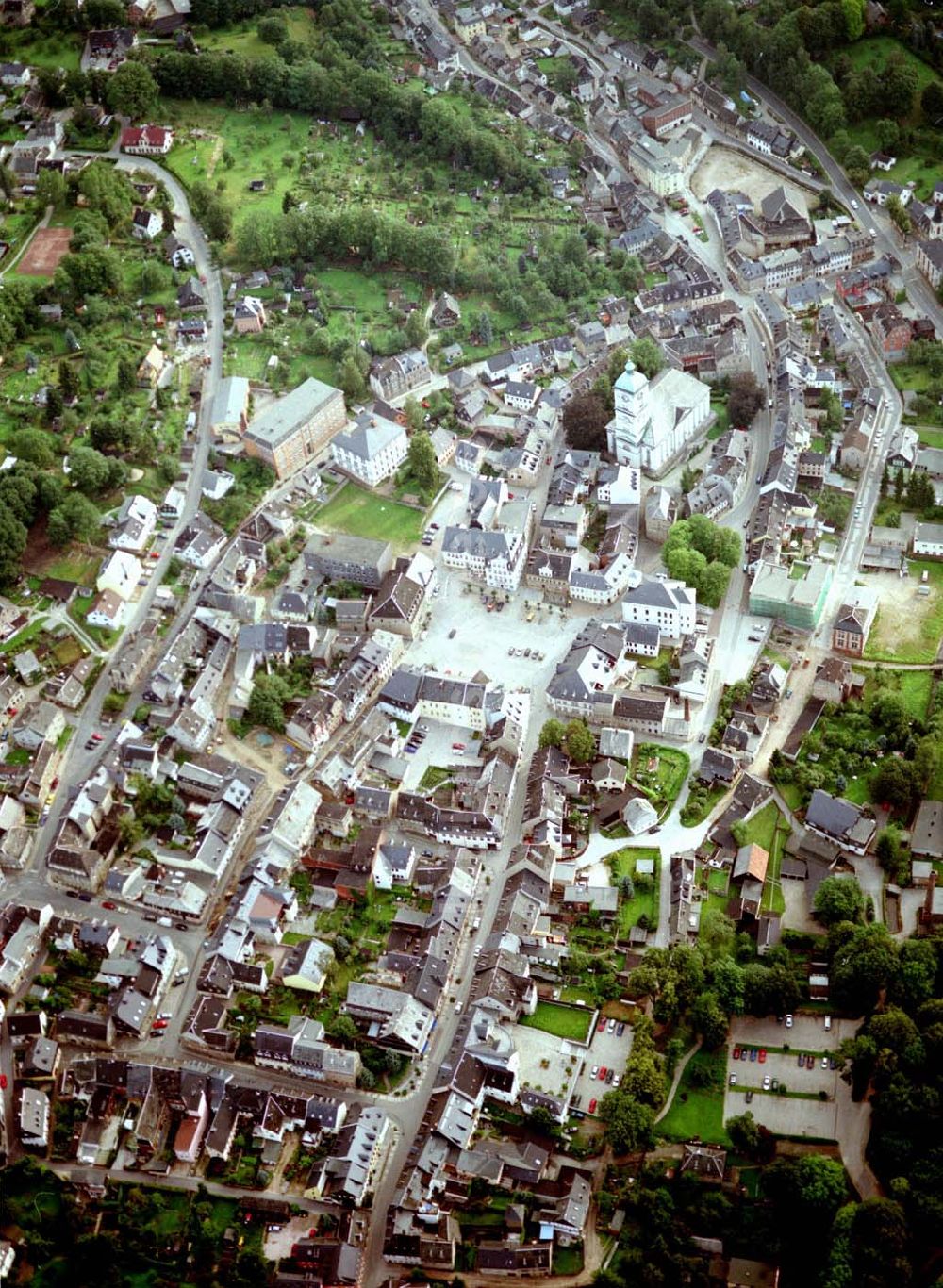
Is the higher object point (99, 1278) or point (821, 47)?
point (821, 47)

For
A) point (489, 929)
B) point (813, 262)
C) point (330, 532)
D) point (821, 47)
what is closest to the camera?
point (489, 929)

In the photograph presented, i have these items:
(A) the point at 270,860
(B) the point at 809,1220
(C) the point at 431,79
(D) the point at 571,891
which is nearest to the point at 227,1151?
(A) the point at 270,860

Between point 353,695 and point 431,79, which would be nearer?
point 353,695

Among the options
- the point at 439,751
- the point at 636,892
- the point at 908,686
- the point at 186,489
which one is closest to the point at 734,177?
the point at 186,489

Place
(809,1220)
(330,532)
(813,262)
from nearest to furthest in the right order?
1. (809,1220)
2. (330,532)
3. (813,262)

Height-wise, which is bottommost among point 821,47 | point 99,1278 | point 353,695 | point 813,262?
point 99,1278

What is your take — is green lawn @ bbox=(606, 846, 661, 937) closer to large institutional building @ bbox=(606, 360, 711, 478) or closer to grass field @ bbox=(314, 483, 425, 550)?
grass field @ bbox=(314, 483, 425, 550)

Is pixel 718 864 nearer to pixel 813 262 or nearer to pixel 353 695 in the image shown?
pixel 353 695

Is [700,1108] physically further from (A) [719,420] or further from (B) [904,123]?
(B) [904,123]
